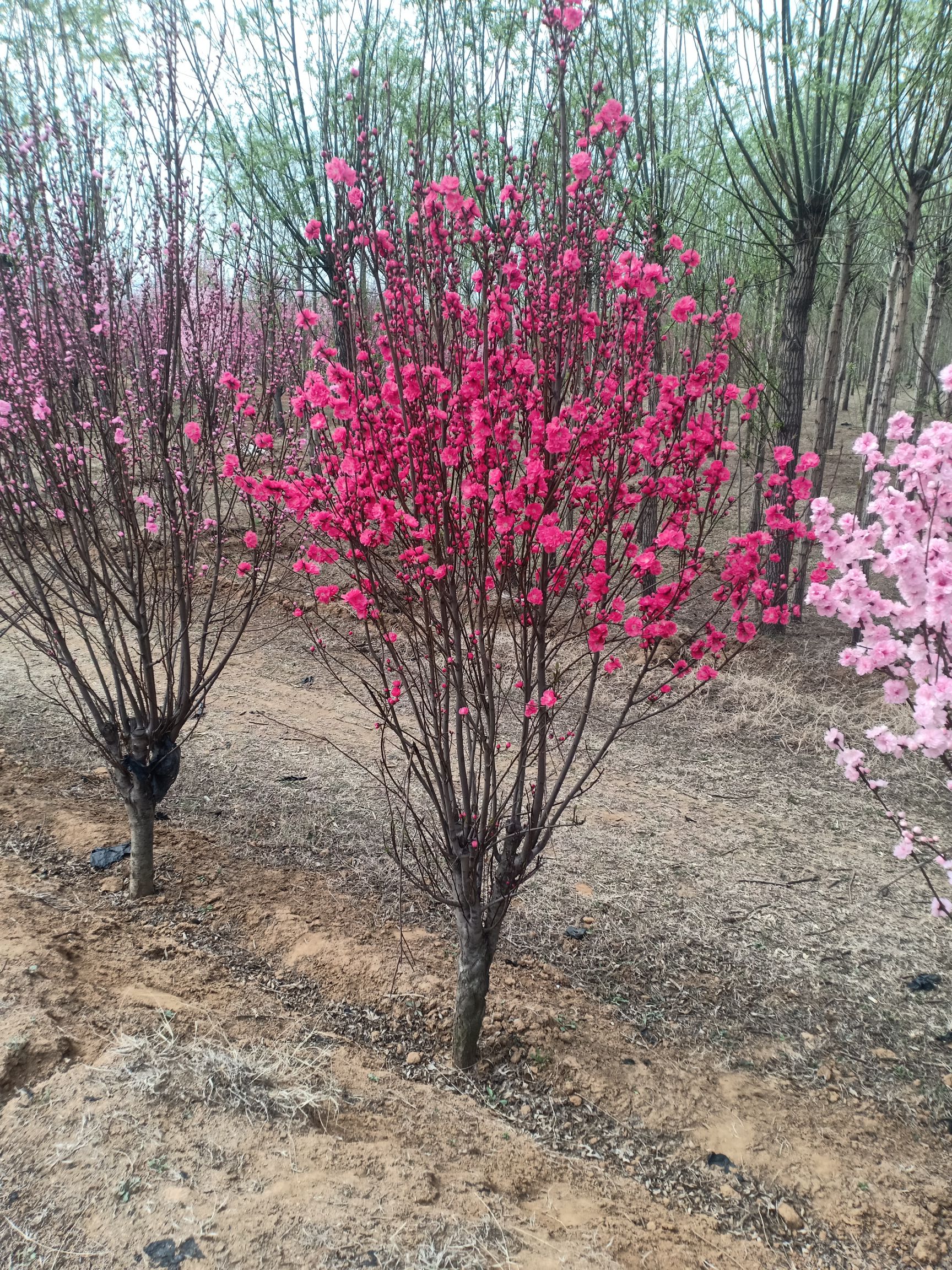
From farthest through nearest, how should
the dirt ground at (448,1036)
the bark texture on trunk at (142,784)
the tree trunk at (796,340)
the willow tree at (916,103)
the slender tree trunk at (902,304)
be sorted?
the tree trunk at (796,340) < the slender tree trunk at (902,304) < the willow tree at (916,103) < the bark texture on trunk at (142,784) < the dirt ground at (448,1036)

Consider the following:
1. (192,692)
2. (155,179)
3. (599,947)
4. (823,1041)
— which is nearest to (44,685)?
(192,692)

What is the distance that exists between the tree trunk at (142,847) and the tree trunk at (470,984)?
1.88 m

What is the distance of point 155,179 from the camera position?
3268 mm

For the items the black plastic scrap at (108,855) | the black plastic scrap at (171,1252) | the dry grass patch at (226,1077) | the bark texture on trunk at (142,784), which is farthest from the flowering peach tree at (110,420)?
the black plastic scrap at (171,1252)

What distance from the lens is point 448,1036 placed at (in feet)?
10.0

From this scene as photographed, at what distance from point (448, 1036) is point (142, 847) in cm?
188

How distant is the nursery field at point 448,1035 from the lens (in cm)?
200

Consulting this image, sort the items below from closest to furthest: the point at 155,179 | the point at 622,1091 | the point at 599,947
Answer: the point at 622,1091 < the point at 155,179 < the point at 599,947

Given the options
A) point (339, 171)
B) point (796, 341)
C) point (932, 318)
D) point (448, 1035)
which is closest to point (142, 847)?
point (448, 1035)

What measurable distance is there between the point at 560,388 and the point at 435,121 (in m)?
2.95

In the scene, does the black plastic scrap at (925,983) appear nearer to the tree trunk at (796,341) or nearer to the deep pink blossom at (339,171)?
the deep pink blossom at (339,171)

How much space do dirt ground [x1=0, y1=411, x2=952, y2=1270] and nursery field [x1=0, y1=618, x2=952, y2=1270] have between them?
0.04 ft

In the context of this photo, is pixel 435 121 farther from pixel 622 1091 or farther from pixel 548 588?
pixel 622 1091

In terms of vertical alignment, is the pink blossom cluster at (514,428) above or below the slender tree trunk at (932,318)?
below
